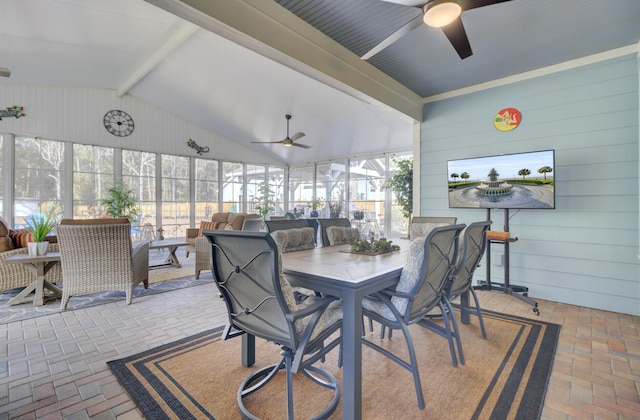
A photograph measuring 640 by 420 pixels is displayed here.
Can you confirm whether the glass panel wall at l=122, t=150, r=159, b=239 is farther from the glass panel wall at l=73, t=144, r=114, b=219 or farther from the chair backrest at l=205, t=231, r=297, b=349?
the chair backrest at l=205, t=231, r=297, b=349

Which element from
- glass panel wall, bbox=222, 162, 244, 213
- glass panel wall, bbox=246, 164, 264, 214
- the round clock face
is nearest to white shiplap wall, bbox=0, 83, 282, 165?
the round clock face

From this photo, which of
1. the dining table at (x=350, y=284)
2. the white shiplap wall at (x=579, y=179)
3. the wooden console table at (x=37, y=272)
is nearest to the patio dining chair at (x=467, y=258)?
the dining table at (x=350, y=284)

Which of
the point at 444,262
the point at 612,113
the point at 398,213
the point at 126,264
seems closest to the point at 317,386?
the point at 444,262

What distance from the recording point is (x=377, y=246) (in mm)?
2479

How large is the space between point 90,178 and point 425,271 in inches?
307

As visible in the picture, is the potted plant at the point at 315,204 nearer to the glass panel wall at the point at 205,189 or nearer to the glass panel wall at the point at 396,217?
the glass panel wall at the point at 396,217

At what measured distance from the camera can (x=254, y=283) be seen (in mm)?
1462

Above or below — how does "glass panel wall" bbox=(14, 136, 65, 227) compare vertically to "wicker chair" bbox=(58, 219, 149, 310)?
above

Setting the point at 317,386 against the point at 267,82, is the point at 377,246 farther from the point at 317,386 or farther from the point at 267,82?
the point at 267,82

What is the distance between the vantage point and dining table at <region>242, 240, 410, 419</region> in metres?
1.52

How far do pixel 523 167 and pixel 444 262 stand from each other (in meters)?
2.47

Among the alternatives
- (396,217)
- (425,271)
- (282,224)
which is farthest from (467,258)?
(396,217)

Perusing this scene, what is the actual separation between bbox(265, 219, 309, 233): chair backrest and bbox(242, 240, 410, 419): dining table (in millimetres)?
705

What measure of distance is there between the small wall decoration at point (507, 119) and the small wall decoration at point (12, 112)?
26.8ft
